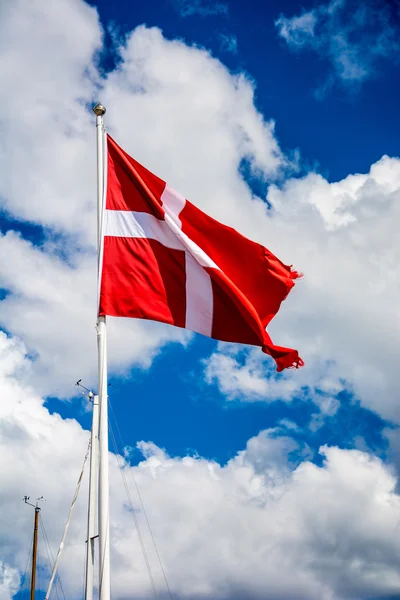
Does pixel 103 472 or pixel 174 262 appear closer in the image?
pixel 103 472

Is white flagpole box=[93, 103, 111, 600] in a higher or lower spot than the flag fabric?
lower

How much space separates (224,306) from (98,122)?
6140mm

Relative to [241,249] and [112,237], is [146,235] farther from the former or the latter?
[241,249]

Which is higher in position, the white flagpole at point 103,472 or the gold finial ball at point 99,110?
the gold finial ball at point 99,110

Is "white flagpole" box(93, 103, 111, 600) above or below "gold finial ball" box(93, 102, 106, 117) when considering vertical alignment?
below

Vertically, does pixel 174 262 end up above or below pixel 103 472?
above

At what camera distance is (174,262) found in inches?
758

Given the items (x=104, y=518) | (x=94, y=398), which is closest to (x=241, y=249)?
(x=104, y=518)

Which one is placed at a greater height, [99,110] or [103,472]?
[99,110]

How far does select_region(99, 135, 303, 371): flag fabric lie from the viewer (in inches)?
722

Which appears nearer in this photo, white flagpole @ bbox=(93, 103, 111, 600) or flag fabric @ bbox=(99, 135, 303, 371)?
white flagpole @ bbox=(93, 103, 111, 600)

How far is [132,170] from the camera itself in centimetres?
1914

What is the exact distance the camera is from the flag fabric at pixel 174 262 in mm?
18344

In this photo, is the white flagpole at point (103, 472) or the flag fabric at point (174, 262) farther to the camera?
the flag fabric at point (174, 262)
